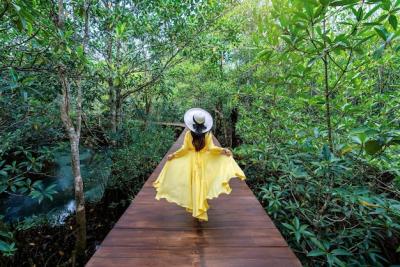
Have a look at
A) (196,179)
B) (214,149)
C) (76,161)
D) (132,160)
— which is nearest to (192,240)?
(196,179)

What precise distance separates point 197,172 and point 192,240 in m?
0.62

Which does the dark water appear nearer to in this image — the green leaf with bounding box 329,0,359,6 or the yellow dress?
the yellow dress

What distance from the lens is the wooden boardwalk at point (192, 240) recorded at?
6.05 ft

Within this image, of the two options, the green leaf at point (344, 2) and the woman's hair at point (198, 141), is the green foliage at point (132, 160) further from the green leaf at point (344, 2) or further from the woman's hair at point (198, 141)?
the green leaf at point (344, 2)

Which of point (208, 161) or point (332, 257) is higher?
point (208, 161)

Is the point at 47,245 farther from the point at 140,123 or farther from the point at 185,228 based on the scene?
the point at 140,123

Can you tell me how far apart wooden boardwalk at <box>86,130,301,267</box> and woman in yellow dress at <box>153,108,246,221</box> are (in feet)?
0.76

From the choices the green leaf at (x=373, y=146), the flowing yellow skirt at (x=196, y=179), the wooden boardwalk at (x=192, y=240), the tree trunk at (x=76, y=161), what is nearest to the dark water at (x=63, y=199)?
the tree trunk at (x=76, y=161)

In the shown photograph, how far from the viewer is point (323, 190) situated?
2244 millimetres

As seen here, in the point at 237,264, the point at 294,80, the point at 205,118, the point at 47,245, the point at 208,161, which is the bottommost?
the point at 47,245

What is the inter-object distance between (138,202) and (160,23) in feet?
11.3

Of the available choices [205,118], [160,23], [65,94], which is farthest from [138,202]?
[160,23]

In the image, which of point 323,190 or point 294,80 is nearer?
point 294,80

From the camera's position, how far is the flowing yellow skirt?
2271mm
